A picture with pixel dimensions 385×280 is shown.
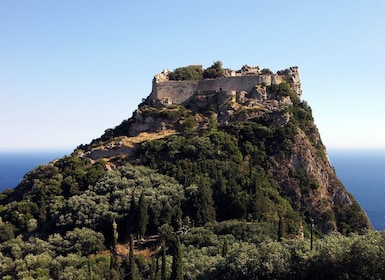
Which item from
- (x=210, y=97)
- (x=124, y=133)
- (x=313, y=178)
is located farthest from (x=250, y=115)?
(x=124, y=133)

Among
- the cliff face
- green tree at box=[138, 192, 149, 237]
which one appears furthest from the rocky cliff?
green tree at box=[138, 192, 149, 237]

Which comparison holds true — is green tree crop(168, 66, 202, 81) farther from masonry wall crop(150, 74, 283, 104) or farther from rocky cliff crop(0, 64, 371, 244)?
rocky cliff crop(0, 64, 371, 244)

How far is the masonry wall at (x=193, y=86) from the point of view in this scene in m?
72.7

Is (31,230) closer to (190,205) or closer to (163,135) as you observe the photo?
(190,205)

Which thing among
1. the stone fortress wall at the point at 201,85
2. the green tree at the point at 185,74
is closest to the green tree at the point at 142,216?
the stone fortress wall at the point at 201,85

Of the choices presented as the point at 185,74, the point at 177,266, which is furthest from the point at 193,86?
the point at 177,266

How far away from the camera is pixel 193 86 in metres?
74.3

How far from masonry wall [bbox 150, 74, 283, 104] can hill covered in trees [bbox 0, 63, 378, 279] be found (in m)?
1.58

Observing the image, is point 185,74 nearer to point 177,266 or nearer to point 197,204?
point 197,204

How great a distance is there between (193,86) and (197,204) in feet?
97.9

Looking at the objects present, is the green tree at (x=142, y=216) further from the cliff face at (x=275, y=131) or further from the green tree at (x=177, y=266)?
the green tree at (x=177, y=266)

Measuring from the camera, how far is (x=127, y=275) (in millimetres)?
37031

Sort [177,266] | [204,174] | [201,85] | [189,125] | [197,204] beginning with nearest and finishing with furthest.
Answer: [177,266]
[197,204]
[204,174]
[189,125]
[201,85]

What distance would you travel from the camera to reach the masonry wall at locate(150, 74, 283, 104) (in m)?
72.7
